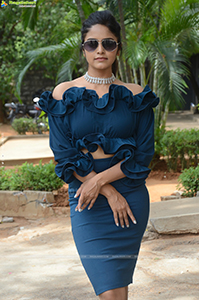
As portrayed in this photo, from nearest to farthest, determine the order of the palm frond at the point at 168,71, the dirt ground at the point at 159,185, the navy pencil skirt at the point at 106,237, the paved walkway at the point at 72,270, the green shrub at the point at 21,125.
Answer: the navy pencil skirt at the point at 106,237 → the paved walkway at the point at 72,270 → the dirt ground at the point at 159,185 → the palm frond at the point at 168,71 → the green shrub at the point at 21,125

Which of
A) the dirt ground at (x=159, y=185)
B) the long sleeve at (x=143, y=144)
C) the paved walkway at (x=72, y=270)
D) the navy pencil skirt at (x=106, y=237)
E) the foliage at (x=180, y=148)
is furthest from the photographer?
the foliage at (x=180, y=148)

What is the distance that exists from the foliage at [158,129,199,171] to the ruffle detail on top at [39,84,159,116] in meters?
4.68

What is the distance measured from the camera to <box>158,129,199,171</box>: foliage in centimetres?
652

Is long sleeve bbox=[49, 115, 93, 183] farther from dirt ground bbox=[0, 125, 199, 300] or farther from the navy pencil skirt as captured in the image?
dirt ground bbox=[0, 125, 199, 300]

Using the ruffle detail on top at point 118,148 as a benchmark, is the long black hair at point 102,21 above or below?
above

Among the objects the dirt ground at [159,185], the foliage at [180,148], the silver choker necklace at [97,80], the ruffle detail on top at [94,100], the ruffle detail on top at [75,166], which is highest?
the silver choker necklace at [97,80]

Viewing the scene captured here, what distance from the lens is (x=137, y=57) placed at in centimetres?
583

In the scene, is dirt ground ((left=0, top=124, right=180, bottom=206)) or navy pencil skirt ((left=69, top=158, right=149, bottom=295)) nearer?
navy pencil skirt ((left=69, top=158, right=149, bottom=295))

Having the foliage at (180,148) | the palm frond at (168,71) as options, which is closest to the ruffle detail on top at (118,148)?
the palm frond at (168,71)

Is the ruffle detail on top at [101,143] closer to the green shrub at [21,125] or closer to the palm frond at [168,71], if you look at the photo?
the palm frond at [168,71]

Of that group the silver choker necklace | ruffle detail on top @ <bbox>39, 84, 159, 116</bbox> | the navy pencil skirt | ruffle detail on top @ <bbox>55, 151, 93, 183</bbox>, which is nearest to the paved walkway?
the navy pencil skirt

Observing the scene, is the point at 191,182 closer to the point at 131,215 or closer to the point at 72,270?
the point at 72,270

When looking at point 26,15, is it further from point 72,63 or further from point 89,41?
point 89,41

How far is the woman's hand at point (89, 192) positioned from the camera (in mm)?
1794
